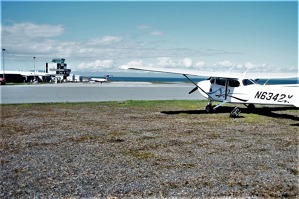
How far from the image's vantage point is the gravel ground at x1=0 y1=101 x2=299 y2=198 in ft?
18.0

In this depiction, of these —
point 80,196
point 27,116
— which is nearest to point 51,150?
point 80,196

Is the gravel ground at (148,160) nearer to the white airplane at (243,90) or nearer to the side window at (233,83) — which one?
the white airplane at (243,90)

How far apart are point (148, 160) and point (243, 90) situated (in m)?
10.7

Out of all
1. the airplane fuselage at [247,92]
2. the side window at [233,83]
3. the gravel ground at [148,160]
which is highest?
the side window at [233,83]

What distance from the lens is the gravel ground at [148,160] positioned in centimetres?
548

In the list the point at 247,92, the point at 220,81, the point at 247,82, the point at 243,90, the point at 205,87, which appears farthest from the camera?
the point at 205,87

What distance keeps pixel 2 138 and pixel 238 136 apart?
786cm

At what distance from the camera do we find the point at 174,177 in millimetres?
6156

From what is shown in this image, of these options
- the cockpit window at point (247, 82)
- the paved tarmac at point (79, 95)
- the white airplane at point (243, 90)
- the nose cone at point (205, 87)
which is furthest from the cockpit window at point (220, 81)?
the paved tarmac at point (79, 95)

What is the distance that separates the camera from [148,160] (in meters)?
7.40

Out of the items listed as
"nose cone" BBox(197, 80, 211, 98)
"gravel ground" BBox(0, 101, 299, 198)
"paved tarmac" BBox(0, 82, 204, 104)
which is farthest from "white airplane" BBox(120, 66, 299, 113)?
"paved tarmac" BBox(0, 82, 204, 104)

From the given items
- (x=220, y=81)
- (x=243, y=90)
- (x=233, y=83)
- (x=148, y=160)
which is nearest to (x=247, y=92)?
(x=243, y=90)

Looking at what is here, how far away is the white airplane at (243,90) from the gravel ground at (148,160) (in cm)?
182

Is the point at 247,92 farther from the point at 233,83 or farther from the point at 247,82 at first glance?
the point at 233,83
